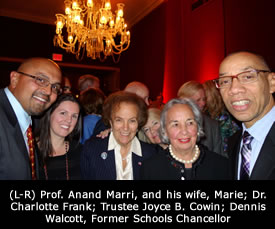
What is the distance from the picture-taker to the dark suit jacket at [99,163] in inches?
87.4

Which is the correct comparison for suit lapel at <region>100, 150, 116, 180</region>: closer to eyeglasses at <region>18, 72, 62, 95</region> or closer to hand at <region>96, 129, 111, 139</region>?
hand at <region>96, 129, 111, 139</region>

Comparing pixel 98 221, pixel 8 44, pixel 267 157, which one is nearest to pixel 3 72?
pixel 8 44

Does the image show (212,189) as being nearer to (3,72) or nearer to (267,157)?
(267,157)

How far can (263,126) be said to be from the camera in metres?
1.58

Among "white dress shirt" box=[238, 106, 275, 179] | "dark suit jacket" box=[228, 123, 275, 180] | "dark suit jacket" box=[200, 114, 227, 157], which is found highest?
"dark suit jacket" box=[200, 114, 227, 157]

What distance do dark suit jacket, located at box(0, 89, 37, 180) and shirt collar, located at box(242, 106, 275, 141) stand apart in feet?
6.00

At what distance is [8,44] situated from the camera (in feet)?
27.7

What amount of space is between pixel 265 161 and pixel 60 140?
2029mm

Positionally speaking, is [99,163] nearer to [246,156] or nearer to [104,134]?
[104,134]

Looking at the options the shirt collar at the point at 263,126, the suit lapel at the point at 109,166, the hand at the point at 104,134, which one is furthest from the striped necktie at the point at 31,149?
the shirt collar at the point at 263,126

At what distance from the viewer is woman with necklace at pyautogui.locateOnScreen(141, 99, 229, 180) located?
195 cm

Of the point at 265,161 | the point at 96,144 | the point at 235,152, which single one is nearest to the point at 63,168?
the point at 96,144

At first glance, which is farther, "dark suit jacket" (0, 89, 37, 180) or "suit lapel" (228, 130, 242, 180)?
"suit lapel" (228, 130, 242, 180)

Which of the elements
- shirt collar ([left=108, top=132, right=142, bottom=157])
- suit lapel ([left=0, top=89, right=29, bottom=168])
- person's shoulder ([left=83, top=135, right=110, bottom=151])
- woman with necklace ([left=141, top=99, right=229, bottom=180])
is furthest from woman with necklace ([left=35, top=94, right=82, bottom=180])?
woman with necklace ([left=141, top=99, right=229, bottom=180])
